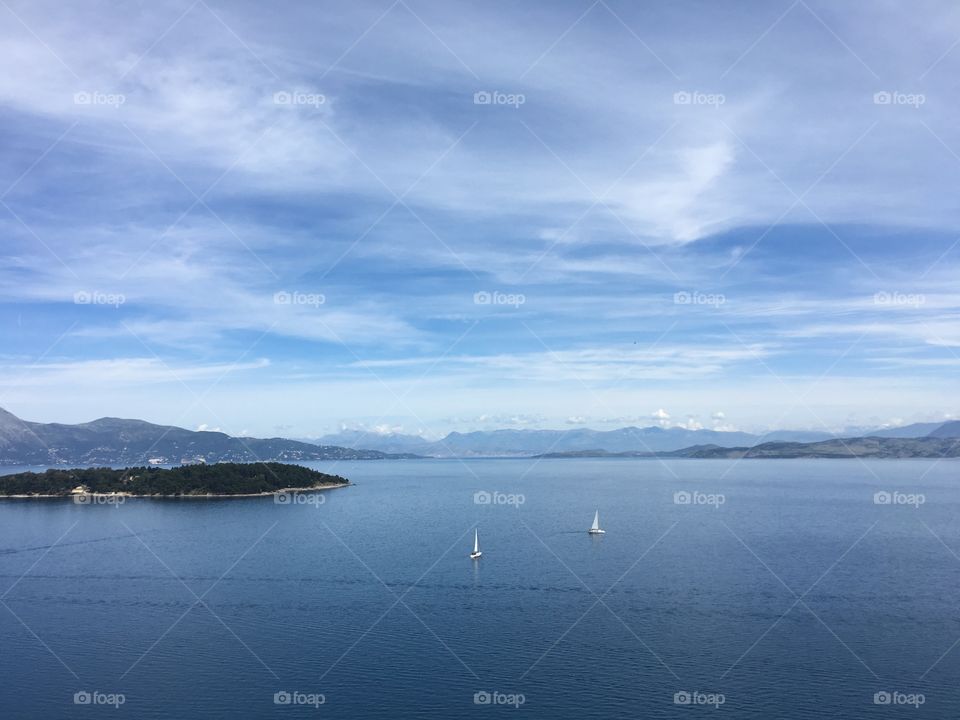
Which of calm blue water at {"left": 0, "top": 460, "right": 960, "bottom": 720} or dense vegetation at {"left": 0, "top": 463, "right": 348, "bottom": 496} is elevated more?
dense vegetation at {"left": 0, "top": 463, "right": 348, "bottom": 496}

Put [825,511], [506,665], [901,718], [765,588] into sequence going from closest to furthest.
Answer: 1. [901,718]
2. [506,665]
3. [765,588]
4. [825,511]

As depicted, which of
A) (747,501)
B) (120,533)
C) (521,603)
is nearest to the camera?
(521,603)

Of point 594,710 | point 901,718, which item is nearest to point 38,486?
point 594,710

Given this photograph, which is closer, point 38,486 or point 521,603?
point 521,603

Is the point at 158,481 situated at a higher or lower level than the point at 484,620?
higher

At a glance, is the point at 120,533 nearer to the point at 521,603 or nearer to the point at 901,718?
the point at 521,603
